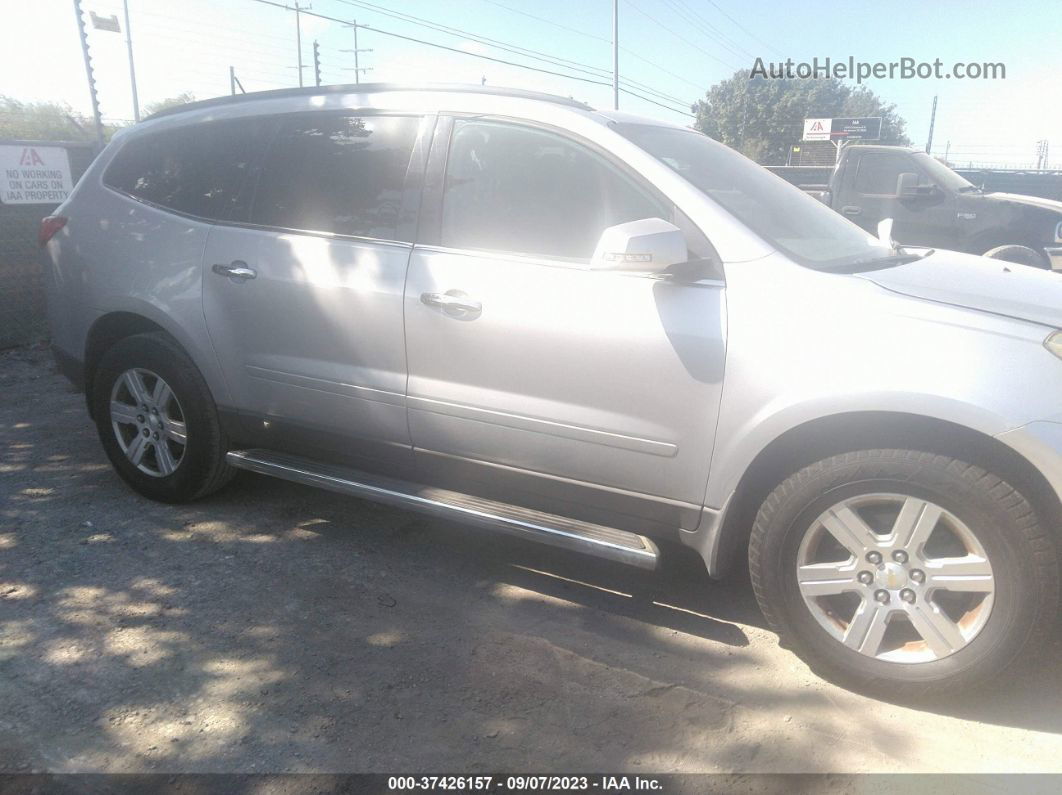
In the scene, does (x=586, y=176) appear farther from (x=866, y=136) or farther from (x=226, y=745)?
(x=866, y=136)

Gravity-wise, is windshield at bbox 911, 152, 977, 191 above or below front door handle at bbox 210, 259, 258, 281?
above

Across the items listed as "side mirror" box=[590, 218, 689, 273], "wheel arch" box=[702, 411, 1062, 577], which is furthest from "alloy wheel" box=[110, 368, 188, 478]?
"wheel arch" box=[702, 411, 1062, 577]

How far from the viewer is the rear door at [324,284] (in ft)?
11.3

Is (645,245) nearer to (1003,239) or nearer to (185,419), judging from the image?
(185,419)

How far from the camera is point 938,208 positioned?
916cm

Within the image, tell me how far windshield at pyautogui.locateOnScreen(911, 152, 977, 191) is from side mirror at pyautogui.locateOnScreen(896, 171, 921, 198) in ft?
1.07

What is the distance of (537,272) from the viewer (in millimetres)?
3107

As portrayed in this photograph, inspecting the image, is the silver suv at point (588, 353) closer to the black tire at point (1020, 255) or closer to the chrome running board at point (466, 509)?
the chrome running board at point (466, 509)

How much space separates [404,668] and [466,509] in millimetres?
629

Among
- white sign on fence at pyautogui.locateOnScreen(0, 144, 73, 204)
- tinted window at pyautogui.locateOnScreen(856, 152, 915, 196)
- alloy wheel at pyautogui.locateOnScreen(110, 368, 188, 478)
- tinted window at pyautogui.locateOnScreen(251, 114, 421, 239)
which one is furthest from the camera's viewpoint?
tinted window at pyautogui.locateOnScreen(856, 152, 915, 196)

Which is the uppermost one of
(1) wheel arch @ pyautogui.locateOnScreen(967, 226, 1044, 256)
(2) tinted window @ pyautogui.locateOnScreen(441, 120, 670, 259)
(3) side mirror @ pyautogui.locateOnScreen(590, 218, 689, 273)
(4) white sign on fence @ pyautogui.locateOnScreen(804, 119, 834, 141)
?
(4) white sign on fence @ pyautogui.locateOnScreen(804, 119, 834, 141)

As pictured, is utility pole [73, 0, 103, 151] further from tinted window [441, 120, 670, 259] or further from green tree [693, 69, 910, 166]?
green tree [693, 69, 910, 166]

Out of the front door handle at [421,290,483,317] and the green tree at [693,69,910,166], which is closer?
the front door handle at [421,290,483,317]

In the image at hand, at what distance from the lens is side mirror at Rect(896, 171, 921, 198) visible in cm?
895
